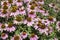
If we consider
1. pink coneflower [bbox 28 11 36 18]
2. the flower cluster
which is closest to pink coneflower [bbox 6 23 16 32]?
the flower cluster

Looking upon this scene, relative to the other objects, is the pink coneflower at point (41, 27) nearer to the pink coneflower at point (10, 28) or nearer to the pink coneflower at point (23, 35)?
the pink coneflower at point (23, 35)

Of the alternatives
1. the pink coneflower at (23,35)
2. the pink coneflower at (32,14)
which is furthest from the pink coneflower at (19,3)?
the pink coneflower at (23,35)

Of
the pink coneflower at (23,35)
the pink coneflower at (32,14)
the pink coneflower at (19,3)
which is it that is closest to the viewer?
the pink coneflower at (23,35)

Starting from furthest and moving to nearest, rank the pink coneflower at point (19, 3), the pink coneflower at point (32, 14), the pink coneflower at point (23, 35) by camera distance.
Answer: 1. the pink coneflower at point (19, 3)
2. the pink coneflower at point (32, 14)
3. the pink coneflower at point (23, 35)

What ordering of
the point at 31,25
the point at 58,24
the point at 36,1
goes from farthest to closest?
the point at 36,1
the point at 58,24
the point at 31,25

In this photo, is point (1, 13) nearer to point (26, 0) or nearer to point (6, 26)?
point (6, 26)

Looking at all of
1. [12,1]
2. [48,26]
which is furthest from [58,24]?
[12,1]

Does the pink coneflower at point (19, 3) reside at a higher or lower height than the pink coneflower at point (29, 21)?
higher

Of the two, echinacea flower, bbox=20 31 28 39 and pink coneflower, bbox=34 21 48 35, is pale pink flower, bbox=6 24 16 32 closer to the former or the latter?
echinacea flower, bbox=20 31 28 39
